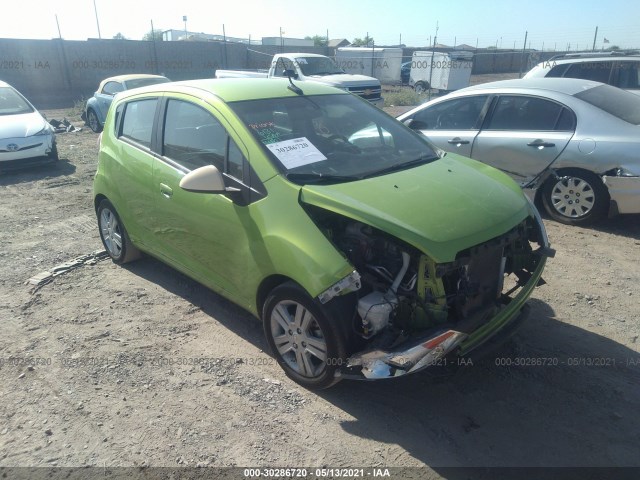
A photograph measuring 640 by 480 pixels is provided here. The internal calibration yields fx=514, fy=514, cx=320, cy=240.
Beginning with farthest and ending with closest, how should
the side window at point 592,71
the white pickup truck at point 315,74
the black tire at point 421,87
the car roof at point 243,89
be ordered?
1. the black tire at point 421,87
2. the white pickup truck at point 315,74
3. the side window at point 592,71
4. the car roof at point 243,89

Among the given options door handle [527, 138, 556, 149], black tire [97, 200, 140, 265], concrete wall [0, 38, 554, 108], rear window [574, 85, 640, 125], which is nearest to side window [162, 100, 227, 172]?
black tire [97, 200, 140, 265]

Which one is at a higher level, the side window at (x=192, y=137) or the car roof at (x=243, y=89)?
the car roof at (x=243, y=89)

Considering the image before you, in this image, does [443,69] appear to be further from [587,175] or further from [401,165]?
[401,165]

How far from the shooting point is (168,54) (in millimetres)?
26469

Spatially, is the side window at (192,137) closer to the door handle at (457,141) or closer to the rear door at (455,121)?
the rear door at (455,121)

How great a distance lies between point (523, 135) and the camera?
6.05 metres

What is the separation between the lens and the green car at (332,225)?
2.96m

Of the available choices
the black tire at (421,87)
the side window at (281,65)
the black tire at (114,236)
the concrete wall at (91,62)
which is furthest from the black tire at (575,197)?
the black tire at (421,87)

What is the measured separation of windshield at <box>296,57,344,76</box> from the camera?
1706 centimetres

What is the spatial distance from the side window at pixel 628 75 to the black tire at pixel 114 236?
341 inches

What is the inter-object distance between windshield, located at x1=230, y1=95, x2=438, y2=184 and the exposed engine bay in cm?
47

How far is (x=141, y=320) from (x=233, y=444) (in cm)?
178

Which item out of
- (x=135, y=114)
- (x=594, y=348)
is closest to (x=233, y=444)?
(x=594, y=348)

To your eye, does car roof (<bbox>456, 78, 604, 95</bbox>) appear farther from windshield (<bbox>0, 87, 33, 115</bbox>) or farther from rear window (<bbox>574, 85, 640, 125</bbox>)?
windshield (<bbox>0, 87, 33, 115</bbox>)
